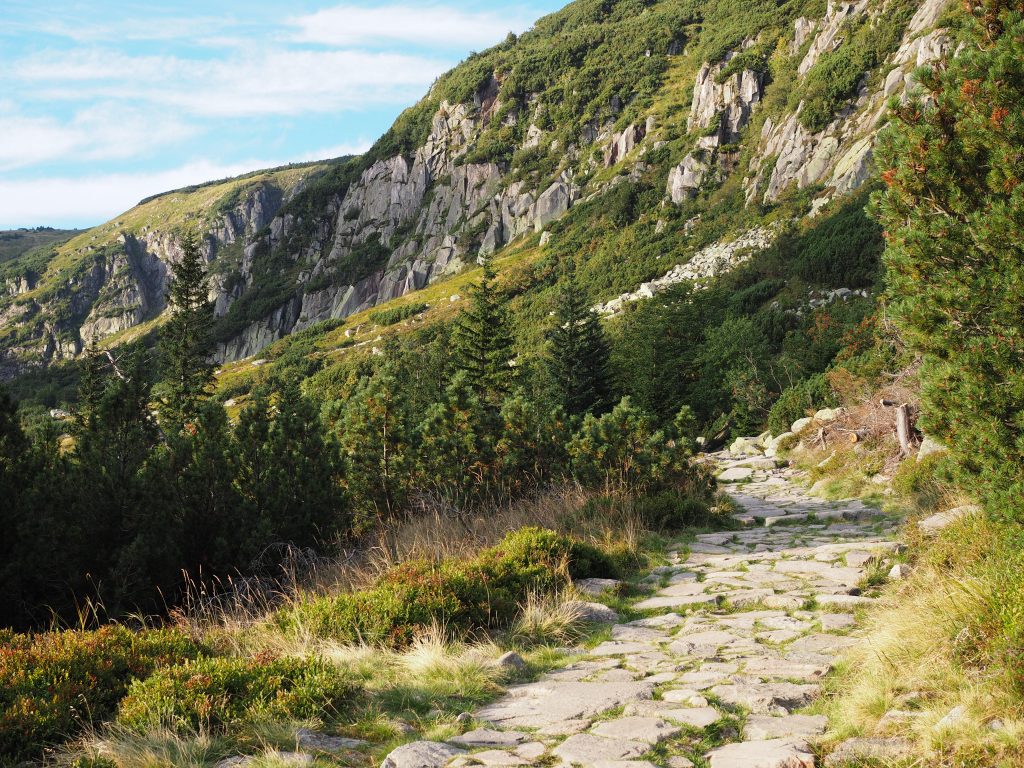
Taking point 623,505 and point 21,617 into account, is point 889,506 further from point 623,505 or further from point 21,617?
point 21,617

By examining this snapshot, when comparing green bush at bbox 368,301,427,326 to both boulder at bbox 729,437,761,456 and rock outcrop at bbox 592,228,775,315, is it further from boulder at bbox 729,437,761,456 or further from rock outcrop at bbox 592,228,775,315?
boulder at bbox 729,437,761,456

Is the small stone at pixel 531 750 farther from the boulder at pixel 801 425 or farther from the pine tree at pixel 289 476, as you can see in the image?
the boulder at pixel 801 425

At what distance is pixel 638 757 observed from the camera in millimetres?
3043

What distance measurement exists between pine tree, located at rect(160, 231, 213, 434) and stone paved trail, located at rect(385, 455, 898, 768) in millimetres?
27661

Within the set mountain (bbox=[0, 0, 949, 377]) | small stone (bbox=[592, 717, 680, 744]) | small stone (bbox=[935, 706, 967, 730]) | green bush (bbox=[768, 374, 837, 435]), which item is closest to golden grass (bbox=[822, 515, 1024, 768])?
small stone (bbox=[935, 706, 967, 730])

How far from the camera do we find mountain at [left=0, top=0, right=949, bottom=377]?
5119 cm

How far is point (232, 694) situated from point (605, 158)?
9639 cm

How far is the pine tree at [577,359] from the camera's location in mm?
28438

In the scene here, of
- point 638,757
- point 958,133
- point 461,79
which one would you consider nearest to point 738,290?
point 958,133

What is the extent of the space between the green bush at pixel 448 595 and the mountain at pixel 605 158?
43.3m

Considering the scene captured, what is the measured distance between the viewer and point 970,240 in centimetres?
468

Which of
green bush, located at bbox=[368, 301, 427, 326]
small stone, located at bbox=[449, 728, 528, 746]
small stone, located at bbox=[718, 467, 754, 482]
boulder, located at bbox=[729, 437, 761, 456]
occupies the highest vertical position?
green bush, located at bbox=[368, 301, 427, 326]

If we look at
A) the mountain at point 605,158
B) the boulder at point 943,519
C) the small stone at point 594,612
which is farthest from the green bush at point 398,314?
the small stone at point 594,612

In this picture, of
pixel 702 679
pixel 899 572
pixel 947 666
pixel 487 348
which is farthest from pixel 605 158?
pixel 947 666
